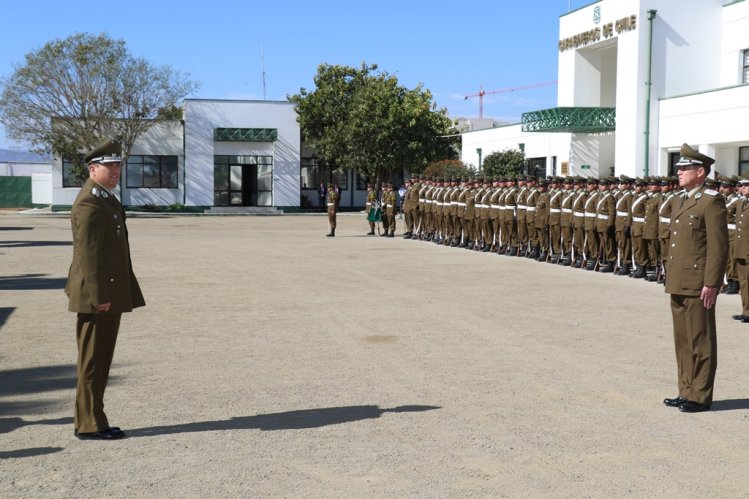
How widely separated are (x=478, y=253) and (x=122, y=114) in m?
29.7

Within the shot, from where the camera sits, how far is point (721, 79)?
32656 mm

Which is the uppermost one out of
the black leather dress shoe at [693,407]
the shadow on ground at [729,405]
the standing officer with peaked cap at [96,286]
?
the standing officer with peaked cap at [96,286]

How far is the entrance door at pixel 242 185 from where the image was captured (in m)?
52.6

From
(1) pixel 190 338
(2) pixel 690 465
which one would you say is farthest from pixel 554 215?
(2) pixel 690 465

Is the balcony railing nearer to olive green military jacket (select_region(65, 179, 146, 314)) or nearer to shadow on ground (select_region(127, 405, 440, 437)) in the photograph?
shadow on ground (select_region(127, 405, 440, 437))

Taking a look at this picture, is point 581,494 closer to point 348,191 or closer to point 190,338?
point 190,338

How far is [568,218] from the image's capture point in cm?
1973

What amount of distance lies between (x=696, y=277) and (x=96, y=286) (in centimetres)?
451

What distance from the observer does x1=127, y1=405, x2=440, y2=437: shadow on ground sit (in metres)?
6.38

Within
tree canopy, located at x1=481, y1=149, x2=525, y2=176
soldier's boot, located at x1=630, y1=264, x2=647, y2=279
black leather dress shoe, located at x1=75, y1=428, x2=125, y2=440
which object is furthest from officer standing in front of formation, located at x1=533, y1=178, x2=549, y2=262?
tree canopy, located at x1=481, y1=149, x2=525, y2=176

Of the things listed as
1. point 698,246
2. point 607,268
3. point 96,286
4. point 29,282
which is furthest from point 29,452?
point 607,268

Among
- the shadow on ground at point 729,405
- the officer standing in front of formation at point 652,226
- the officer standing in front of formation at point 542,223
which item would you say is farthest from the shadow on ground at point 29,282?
the shadow on ground at point 729,405

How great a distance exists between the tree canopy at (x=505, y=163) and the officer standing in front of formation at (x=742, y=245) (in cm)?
2596

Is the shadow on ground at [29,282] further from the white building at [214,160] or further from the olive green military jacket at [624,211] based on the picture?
the white building at [214,160]
